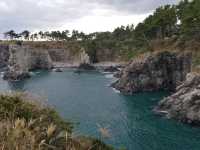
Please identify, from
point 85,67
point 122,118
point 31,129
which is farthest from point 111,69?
point 31,129

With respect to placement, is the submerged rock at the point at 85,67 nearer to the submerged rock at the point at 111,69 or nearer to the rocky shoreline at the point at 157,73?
the submerged rock at the point at 111,69

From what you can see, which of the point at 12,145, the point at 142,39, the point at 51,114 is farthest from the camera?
the point at 142,39

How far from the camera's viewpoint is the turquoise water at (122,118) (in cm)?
5156

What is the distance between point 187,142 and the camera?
5138 cm

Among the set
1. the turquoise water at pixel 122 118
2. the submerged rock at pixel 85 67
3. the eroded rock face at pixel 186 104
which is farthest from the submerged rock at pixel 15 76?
the eroded rock face at pixel 186 104

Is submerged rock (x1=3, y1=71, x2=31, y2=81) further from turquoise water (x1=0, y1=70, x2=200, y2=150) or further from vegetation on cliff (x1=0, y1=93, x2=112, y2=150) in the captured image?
vegetation on cliff (x1=0, y1=93, x2=112, y2=150)

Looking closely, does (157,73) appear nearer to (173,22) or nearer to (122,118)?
(173,22)

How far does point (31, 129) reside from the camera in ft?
43.0

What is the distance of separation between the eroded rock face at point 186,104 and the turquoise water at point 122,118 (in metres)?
2.76

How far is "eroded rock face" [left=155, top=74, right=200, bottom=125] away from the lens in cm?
6444

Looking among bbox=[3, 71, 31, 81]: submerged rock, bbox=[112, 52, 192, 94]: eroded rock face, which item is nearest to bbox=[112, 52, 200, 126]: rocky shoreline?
bbox=[112, 52, 192, 94]: eroded rock face

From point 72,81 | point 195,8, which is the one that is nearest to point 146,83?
point 195,8

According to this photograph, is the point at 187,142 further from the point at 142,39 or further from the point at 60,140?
the point at 142,39

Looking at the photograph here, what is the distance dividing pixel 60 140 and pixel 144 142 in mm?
40281
